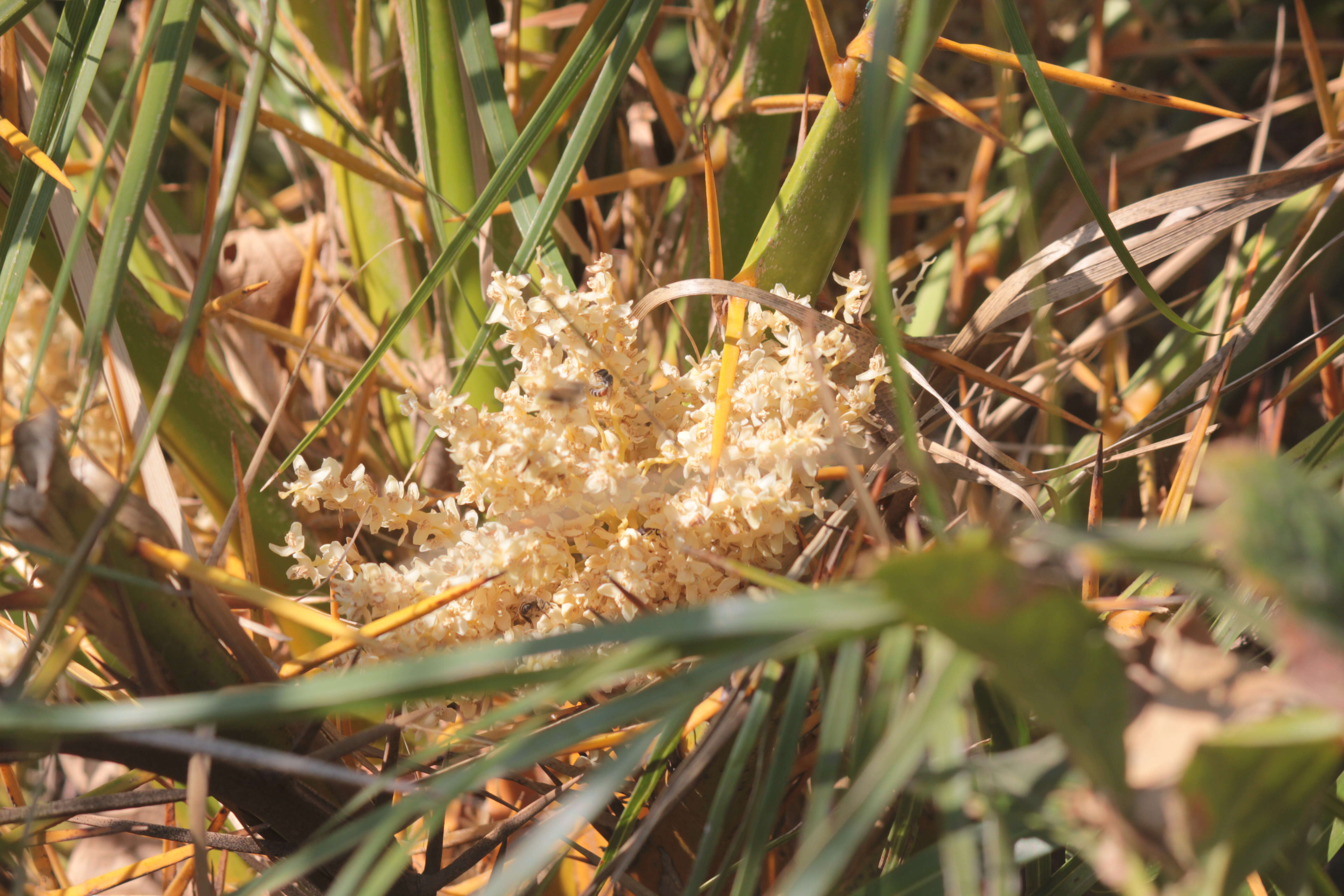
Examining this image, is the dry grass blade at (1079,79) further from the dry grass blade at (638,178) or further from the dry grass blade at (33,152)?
the dry grass blade at (33,152)

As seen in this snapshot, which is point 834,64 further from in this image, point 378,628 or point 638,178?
point 378,628

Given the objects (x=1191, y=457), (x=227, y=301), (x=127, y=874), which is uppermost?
(x=227, y=301)

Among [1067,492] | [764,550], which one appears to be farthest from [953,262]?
[764,550]

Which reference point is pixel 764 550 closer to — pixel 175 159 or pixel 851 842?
pixel 851 842

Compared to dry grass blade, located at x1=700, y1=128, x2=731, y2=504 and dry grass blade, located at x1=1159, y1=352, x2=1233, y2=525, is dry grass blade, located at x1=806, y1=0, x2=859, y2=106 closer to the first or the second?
dry grass blade, located at x1=700, y1=128, x2=731, y2=504

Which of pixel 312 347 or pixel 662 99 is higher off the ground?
pixel 662 99

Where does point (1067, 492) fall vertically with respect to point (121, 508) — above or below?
below

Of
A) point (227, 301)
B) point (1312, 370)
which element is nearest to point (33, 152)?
point (227, 301)
